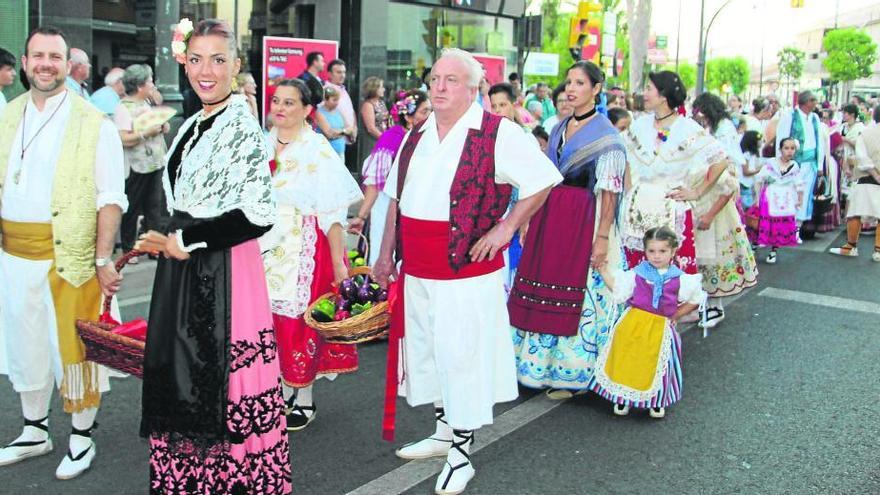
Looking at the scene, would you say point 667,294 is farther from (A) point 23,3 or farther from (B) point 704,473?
(A) point 23,3

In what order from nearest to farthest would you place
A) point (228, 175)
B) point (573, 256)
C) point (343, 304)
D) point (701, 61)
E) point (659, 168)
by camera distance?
point (228, 175) → point (343, 304) → point (573, 256) → point (659, 168) → point (701, 61)

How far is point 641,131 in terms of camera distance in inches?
254

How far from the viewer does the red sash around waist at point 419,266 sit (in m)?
4.23

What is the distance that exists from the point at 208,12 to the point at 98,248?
36.6ft

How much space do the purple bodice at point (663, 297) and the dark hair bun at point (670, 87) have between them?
149 cm

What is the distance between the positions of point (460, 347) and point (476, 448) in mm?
885

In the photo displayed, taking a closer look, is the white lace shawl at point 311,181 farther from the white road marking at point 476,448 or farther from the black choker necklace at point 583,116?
the black choker necklace at point 583,116

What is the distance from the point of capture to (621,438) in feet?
16.8

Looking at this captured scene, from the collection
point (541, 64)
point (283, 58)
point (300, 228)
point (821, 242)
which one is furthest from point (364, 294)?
point (541, 64)

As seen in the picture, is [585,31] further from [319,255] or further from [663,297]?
[319,255]

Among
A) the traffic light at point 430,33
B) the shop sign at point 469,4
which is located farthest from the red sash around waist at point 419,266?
the shop sign at point 469,4

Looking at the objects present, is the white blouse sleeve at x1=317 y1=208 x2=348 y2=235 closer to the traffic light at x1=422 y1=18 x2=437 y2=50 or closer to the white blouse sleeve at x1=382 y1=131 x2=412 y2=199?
the white blouse sleeve at x1=382 y1=131 x2=412 y2=199

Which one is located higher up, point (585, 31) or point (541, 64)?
point (585, 31)

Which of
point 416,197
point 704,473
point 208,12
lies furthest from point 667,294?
point 208,12
